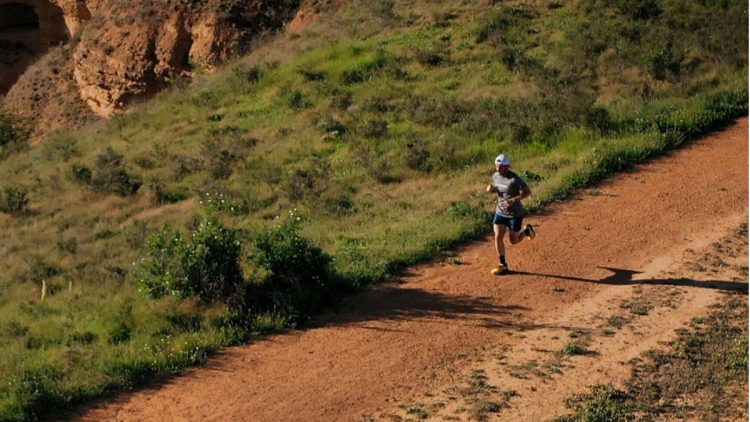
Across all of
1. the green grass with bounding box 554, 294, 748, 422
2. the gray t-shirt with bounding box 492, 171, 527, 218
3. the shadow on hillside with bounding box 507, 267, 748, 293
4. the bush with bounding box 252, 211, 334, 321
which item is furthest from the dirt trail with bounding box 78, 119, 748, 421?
the gray t-shirt with bounding box 492, 171, 527, 218

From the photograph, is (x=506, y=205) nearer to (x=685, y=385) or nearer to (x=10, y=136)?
(x=685, y=385)

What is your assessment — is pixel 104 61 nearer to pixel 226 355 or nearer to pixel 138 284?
pixel 138 284

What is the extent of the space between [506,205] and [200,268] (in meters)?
3.40

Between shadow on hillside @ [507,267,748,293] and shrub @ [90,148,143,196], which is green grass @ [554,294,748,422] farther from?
shrub @ [90,148,143,196]

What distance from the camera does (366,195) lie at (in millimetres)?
15539

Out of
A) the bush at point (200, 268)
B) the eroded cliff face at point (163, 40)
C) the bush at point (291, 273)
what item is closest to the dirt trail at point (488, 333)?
the bush at point (291, 273)

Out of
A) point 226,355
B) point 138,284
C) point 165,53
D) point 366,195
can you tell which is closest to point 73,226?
point 366,195

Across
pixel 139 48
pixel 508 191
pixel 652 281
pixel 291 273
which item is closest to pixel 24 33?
pixel 139 48

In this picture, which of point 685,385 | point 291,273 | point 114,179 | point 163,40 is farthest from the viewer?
point 163,40

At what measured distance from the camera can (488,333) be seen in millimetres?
9578

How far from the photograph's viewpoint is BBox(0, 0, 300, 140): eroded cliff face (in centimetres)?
2953

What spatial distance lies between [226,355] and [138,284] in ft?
6.82

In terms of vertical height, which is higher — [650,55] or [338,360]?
[650,55]

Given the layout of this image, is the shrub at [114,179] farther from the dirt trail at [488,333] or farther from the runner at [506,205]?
the runner at [506,205]
